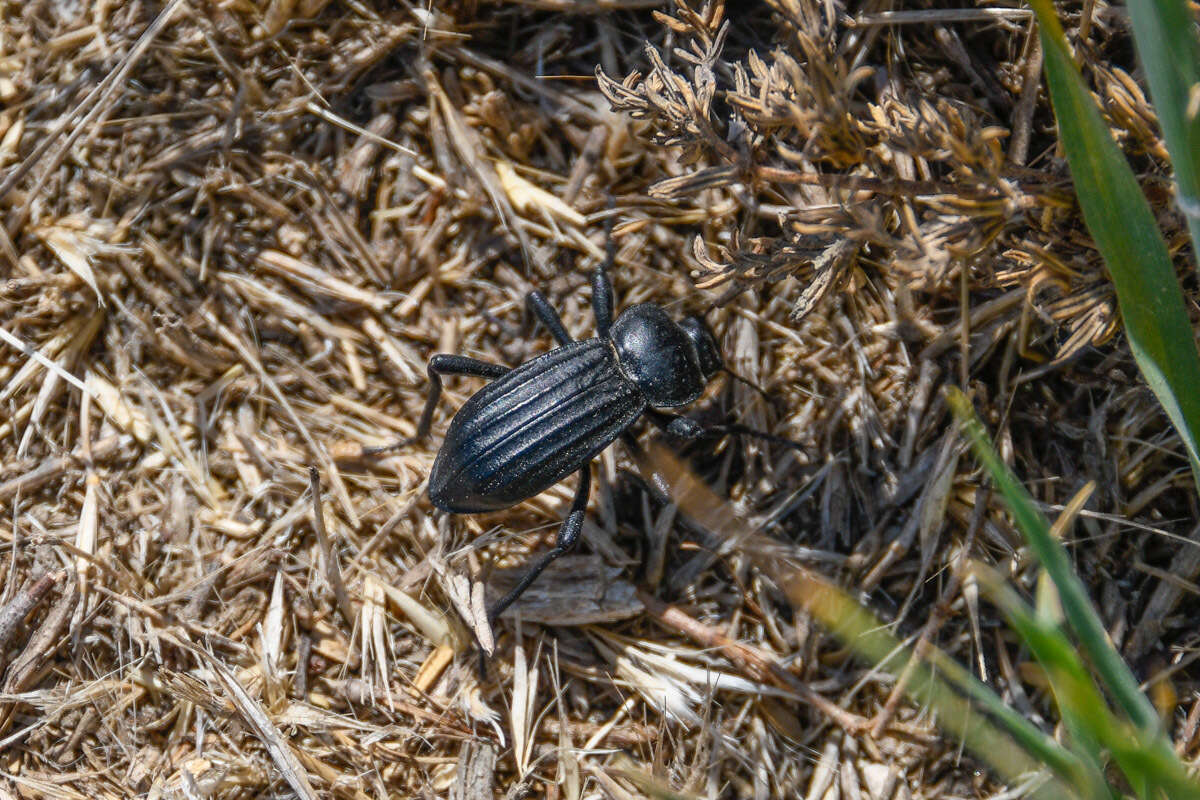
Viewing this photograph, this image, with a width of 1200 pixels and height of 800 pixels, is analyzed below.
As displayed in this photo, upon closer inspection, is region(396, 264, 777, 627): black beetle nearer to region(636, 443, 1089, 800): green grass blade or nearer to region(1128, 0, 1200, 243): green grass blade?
region(636, 443, 1089, 800): green grass blade

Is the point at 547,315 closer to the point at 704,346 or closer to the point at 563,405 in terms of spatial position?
the point at 563,405

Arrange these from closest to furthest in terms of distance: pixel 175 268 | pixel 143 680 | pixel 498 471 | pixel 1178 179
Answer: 1. pixel 1178 179
2. pixel 498 471
3. pixel 143 680
4. pixel 175 268

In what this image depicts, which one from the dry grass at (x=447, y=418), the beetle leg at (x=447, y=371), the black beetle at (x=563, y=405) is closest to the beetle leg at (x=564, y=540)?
the black beetle at (x=563, y=405)

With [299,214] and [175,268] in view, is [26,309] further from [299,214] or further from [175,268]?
[299,214]

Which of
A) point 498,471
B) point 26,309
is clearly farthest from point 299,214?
point 498,471

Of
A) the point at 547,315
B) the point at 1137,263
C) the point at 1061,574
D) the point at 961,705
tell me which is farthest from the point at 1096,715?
the point at 547,315

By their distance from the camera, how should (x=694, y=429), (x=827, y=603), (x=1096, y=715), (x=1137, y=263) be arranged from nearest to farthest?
(x=1096, y=715) → (x=1137, y=263) → (x=827, y=603) → (x=694, y=429)
